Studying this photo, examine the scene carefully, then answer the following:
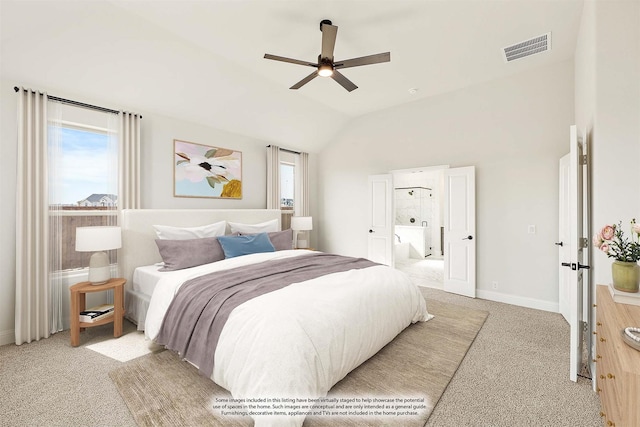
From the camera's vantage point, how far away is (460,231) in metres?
4.24

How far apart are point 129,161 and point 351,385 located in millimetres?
3465

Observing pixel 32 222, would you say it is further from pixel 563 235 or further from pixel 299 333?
pixel 563 235

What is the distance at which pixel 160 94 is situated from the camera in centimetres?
346

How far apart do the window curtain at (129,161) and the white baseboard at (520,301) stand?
4.92m

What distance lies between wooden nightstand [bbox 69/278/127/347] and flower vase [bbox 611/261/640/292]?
4.10 metres

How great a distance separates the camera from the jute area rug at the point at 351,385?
1.72 metres

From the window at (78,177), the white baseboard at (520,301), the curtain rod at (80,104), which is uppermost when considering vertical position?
the curtain rod at (80,104)

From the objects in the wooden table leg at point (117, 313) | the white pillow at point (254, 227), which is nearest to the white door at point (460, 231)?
the white pillow at point (254, 227)

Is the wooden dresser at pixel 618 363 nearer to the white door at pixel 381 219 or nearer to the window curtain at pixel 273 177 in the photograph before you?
the white door at pixel 381 219

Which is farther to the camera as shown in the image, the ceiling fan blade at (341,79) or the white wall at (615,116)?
the ceiling fan blade at (341,79)

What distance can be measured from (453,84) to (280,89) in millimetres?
2562

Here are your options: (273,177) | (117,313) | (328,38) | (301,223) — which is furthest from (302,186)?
(117,313)

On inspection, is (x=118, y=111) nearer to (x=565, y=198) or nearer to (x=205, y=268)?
(x=205, y=268)

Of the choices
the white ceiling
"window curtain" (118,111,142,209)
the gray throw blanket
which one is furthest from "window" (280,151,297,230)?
the gray throw blanket
